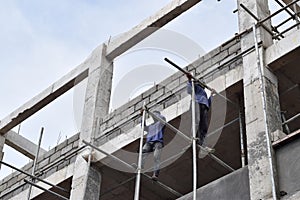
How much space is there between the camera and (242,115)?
31.1ft

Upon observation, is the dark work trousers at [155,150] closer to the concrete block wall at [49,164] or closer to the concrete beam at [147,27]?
the concrete block wall at [49,164]

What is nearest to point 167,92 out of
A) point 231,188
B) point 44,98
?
point 231,188

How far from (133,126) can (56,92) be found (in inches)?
134

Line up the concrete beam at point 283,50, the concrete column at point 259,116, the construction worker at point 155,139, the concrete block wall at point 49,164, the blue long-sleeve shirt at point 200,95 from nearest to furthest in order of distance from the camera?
the concrete column at point 259,116, the concrete beam at point 283,50, the blue long-sleeve shirt at point 200,95, the construction worker at point 155,139, the concrete block wall at point 49,164

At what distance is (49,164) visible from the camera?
41.6ft

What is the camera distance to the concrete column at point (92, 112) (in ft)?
35.0

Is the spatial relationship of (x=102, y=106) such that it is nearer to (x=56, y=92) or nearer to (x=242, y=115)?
(x=56, y=92)

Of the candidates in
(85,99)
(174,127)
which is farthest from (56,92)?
(174,127)

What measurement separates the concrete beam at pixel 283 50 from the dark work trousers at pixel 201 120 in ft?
4.17

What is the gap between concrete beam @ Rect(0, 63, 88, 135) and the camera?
13156 millimetres

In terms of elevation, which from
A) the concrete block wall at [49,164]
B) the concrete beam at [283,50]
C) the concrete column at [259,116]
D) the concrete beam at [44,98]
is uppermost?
the concrete beam at [44,98]

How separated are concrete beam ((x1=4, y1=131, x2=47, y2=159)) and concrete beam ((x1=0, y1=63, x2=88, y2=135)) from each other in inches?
36.1

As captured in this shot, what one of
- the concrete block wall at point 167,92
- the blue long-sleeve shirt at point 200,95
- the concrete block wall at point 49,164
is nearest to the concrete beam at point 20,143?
the concrete block wall at point 49,164

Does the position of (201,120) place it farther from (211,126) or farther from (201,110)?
(211,126)
